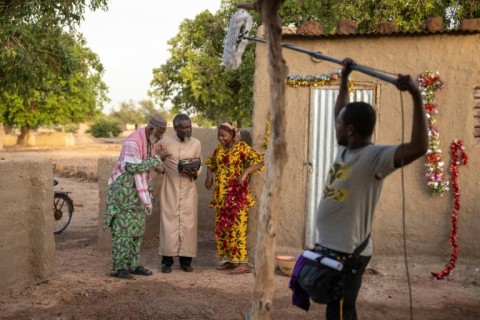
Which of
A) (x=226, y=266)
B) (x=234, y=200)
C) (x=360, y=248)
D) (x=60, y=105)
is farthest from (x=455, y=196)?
(x=60, y=105)

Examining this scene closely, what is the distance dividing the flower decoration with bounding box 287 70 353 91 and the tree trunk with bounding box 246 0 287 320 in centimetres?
380

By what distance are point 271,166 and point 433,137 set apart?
4.00 metres

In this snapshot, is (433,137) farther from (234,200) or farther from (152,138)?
(152,138)

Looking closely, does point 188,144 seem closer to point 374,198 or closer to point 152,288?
point 152,288

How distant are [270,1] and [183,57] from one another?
2187 cm

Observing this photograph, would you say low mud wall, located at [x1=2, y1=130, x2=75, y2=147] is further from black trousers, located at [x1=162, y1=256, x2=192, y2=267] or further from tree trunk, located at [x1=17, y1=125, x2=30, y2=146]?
black trousers, located at [x1=162, y1=256, x2=192, y2=267]

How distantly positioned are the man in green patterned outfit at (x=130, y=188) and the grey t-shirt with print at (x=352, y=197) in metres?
3.72

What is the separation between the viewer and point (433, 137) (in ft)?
22.7

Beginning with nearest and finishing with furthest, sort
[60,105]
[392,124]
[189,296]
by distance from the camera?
[189,296] < [392,124] < [60,105]

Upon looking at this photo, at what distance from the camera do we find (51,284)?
630 centimetres

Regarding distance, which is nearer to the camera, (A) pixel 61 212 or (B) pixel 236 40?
(B) pixel 236 40

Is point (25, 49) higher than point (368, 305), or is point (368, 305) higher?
point (25, 49)

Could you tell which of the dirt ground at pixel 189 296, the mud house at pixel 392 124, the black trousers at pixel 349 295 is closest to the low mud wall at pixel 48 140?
the dirt ground at pixel 189 296

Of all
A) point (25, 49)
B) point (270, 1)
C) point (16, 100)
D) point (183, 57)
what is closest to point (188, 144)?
point (270, 1)
